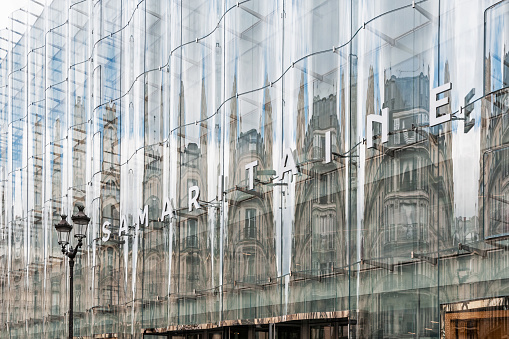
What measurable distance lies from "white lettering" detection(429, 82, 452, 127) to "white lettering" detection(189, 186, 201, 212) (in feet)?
27.8

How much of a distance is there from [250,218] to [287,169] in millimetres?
1816

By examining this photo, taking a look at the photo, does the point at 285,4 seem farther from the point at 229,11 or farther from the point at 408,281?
the point at 408,281

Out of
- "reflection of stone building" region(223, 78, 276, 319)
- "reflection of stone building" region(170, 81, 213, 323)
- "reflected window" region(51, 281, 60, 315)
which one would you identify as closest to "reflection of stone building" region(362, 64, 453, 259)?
"reflection of stone building" region(223, 78, 276, 319)

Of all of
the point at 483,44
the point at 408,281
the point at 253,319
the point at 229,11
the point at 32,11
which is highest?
the point at 32,11

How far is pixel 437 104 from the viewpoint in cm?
1304

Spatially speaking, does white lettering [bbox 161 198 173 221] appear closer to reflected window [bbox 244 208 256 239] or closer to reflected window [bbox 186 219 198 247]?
reflected window [bbox 186 219 198 247]

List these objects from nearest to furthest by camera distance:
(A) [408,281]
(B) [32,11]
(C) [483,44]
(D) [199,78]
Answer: (C) [483,44]
(A) [408,281]
(D) [199,78]
(B) [32,11]

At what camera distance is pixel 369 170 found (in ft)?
47.1

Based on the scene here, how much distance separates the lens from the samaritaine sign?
1303 centimetres

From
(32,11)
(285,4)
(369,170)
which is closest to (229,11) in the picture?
(285,4)

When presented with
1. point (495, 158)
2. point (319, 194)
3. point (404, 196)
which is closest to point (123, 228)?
point (319, 194)

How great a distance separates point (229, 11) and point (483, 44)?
849 cm

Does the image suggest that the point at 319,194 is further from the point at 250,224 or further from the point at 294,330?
the point at 294,330

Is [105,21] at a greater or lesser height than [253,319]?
greater
